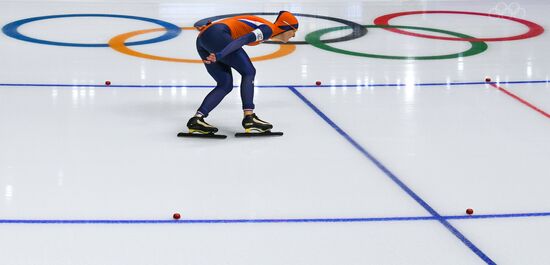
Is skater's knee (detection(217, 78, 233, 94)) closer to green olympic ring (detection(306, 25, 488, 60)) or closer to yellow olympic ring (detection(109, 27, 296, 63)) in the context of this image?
yellow olympic ring (detection(109, 27, 296, 63))

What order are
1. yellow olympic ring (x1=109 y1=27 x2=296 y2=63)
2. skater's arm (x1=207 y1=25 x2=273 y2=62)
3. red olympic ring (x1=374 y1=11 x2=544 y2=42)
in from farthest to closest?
1. red olympic ring (x1=374 y1=11 x2=544 y2=42)
2. yellow olympic ring (x1=109 y1=27 x2=296 y2=63)
3. skater's arm (x1=207 y1=25 x2=273 y2=62)

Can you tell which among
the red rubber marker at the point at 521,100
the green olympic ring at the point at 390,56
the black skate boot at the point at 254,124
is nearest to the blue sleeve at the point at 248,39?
the black skate boot at the point at 254,124

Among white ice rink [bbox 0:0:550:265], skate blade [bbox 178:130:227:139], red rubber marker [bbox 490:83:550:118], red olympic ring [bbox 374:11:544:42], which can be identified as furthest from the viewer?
red olympic ring [bbox 374:11:544:42]

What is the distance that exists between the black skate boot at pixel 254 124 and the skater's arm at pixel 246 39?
0.63 meters

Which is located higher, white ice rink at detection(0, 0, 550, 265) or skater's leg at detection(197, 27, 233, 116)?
skater's leg at detection(197, 27, 233, 116)

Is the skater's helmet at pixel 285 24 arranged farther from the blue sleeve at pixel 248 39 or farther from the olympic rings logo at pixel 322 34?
the olympic rings logo at pixel 322 34

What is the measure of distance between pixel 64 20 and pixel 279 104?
5.24 m

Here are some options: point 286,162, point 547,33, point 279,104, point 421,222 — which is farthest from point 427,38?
point 421,222

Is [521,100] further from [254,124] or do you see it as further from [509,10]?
[509,10]

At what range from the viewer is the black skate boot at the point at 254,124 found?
7871 millimetres

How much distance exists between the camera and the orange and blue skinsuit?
7746 millimetres

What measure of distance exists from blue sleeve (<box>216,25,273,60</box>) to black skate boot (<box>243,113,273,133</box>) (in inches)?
24.9

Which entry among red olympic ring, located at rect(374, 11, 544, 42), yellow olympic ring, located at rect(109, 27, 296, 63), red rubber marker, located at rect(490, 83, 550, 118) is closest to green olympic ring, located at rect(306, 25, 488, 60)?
red olympic ring, located at rect(374, 11, 544, 42)

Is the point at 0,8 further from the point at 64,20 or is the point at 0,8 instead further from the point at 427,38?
the point at 427,38
